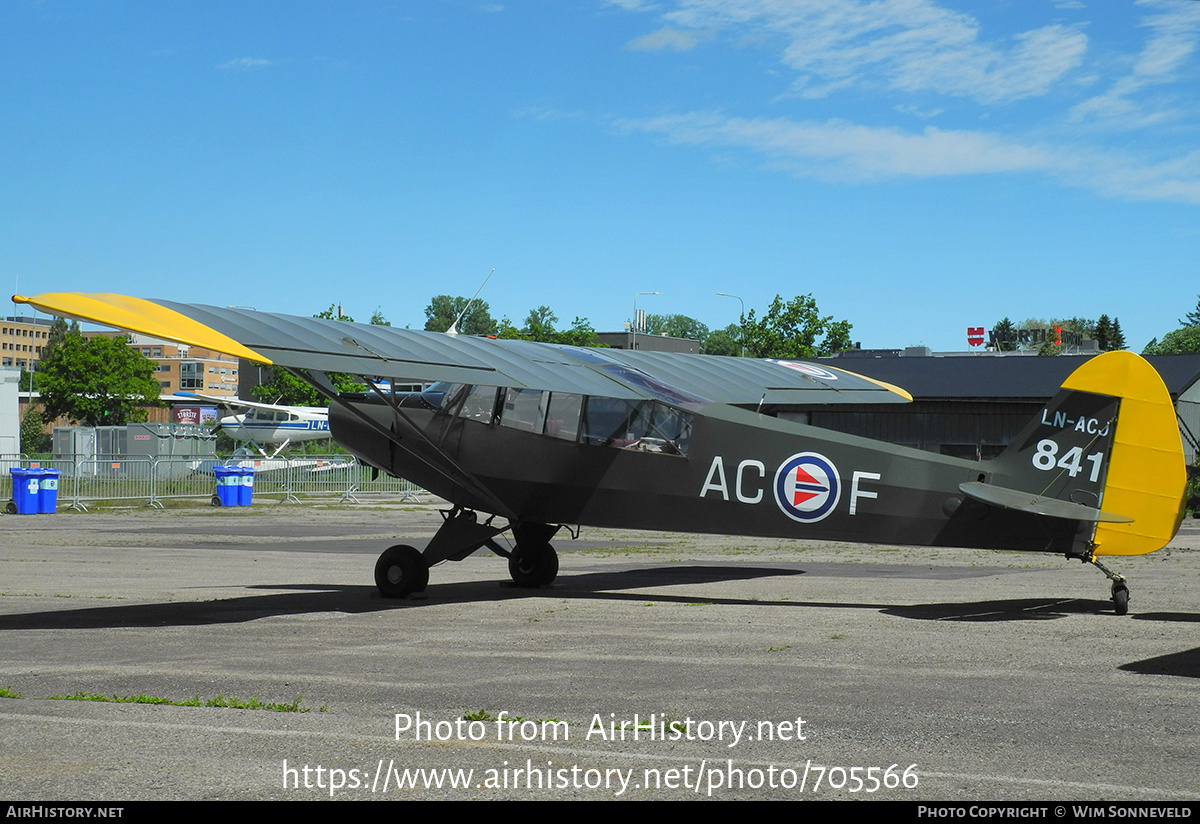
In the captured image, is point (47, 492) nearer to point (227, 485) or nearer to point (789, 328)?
point (227, 485)

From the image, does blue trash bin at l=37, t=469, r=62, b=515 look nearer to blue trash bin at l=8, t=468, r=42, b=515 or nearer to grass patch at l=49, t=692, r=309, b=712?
blue trash bin at l=8, t=468, r=42, b=515

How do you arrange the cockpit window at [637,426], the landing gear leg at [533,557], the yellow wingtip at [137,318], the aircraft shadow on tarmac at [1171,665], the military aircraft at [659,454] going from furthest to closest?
the landing gear leg at [533,557] → the cockpit window at [637,426] → the military aircraft at [659,454] → the yellow wingtip at [137,318] → the aircraft shadow on tarmac at [1171,665]

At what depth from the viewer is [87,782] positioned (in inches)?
207

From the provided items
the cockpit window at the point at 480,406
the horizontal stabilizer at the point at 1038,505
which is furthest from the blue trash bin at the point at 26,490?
the horizontal stabilizer at the point at 1038,505

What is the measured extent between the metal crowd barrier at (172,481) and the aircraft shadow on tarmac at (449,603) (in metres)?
22.3

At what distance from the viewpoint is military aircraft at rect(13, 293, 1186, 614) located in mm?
10953

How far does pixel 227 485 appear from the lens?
35.9 meters

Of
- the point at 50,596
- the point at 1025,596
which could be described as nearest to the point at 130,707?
the point at 50,596

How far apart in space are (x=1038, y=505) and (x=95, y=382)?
94.9 meters

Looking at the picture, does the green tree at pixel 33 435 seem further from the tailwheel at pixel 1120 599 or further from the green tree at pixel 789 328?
the tailwheel at pixel 1120 599

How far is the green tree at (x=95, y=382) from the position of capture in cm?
9444

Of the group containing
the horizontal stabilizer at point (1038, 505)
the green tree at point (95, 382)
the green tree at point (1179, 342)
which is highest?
the green tree at point (1179, 342)
